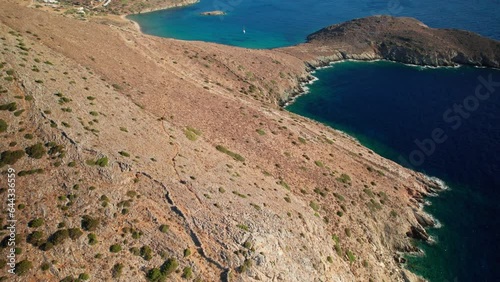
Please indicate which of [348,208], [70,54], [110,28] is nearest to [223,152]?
[348,208]

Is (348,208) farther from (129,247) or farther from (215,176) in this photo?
(129,247)

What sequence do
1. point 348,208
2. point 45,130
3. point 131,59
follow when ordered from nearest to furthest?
1. point 45,130
2. point 348,208
3. point 131,59

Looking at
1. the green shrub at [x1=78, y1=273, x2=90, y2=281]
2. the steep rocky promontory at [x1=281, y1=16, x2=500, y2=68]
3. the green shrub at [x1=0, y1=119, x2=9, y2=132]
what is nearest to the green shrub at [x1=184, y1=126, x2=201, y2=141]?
the green shrub at [x1=0, y1=119, x2=9, y2=132]

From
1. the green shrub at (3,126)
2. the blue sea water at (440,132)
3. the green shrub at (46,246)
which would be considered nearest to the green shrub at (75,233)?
the green shrub at (46,246)

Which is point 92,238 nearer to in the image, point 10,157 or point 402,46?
point 10,157

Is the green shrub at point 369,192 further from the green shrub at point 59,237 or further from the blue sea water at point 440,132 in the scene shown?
the green shrub at point 59,237

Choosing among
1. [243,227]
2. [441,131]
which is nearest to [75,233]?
[243,227]

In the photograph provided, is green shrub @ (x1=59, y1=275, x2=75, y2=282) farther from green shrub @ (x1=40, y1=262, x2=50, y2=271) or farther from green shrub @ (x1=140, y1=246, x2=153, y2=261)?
green shrub @ (x1=140, y1=246, x2=153, y2=261)
